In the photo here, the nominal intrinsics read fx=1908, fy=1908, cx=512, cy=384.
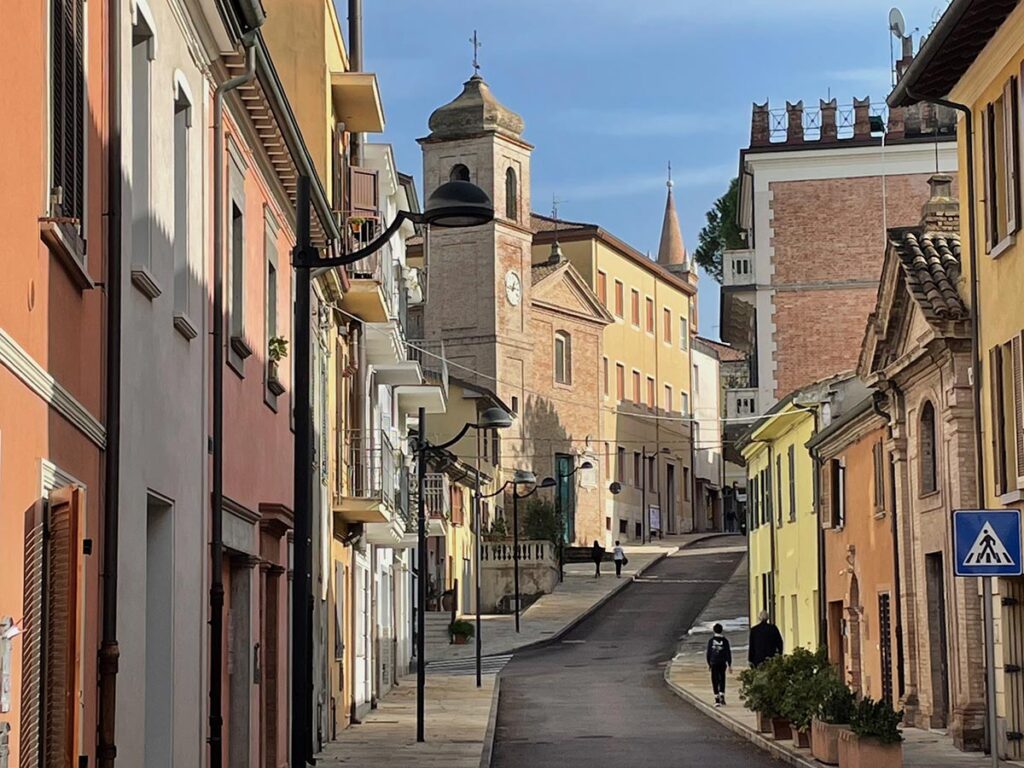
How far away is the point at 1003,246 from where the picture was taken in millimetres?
22000

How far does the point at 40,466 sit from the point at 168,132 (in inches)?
186

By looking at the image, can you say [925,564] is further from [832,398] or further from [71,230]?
[71,230]

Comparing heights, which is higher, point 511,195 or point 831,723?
point 511,195

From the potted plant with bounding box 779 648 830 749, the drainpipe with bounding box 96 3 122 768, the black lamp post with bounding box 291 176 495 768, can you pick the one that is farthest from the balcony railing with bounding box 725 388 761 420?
the drainpipe with bounding box 96 3 122 768

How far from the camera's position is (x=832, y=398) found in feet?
124

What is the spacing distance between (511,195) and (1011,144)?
2386 inches

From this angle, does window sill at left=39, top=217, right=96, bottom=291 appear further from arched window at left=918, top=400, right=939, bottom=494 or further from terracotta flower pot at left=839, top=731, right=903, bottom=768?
arched window at left=918, top=400, right=939, bottom=494

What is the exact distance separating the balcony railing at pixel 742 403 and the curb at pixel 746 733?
15872mm

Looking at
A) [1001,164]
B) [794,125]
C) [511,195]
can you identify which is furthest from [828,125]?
[1001,164]

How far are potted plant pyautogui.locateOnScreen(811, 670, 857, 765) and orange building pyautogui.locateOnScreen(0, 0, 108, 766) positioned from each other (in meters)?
12.8

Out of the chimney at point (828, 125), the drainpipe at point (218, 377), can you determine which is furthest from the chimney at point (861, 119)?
the drainpipe at point (218, 377)

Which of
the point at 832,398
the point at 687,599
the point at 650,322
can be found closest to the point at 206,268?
the point at 832,398

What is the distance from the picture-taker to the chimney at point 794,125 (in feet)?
185

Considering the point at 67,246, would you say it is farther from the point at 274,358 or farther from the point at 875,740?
the point at 875,740
